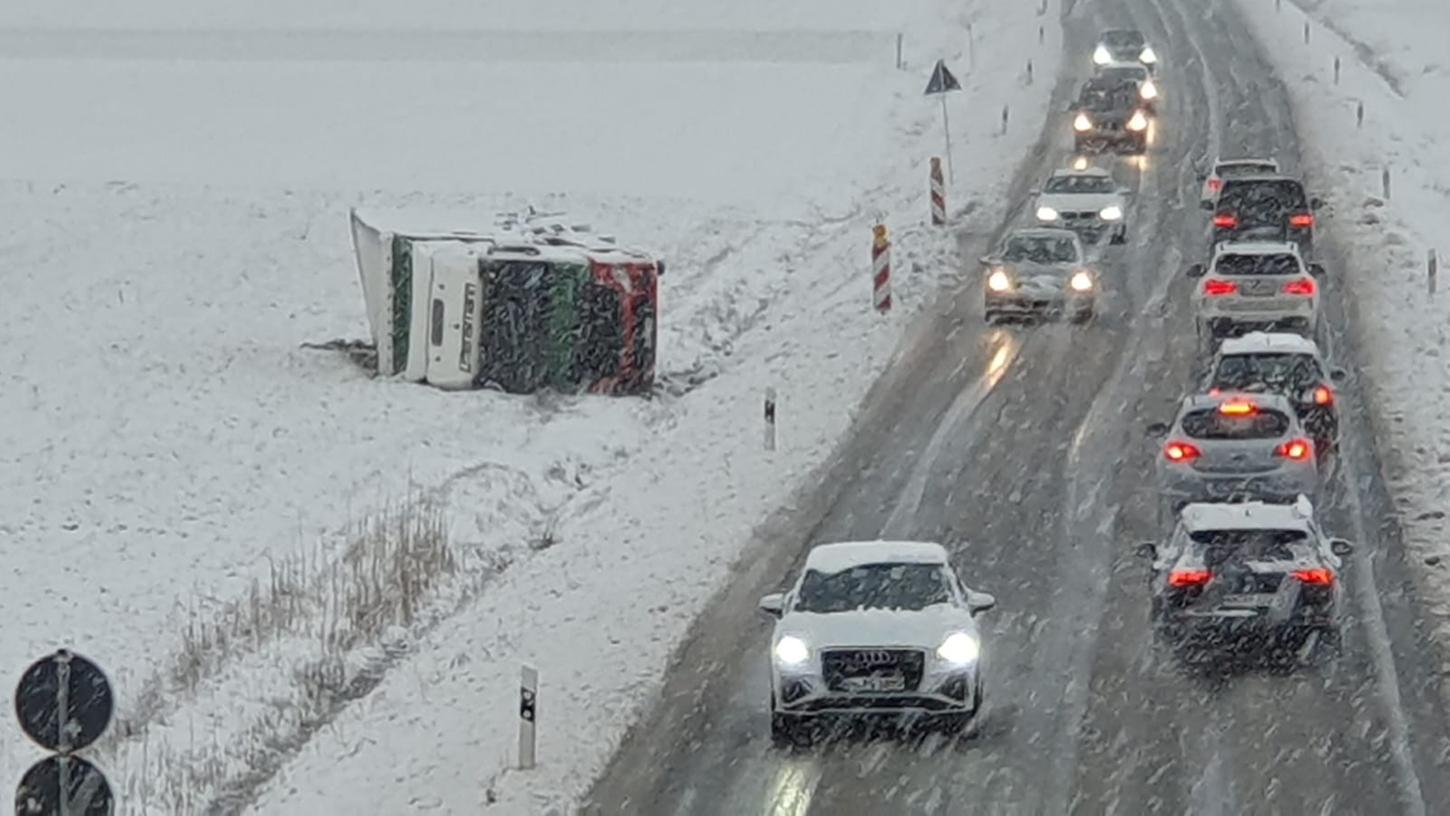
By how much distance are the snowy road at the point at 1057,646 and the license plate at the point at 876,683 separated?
1.45 feet

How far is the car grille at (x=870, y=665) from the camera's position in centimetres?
1786

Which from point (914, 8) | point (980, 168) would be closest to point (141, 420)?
point (980, 168)

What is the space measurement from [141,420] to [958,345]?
1094 centimetres

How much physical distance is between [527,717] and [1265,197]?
983 inches

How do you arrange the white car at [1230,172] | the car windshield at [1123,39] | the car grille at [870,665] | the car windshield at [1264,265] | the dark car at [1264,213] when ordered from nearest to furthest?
the car grille at [870,665] → the car windshield at [1264,265] → the dark car at [1264,213] → the white car at [1230,172] → the car windshield at [1123,39]

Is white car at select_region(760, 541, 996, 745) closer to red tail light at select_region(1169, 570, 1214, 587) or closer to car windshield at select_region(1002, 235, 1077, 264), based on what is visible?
red tail light at select_region(1169, 570, 1214, 587)

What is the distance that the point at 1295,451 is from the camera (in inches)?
946

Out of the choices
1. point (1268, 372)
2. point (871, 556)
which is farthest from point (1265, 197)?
point (871, 556)

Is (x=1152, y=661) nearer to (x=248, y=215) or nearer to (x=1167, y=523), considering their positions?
(x=1167, y=523)

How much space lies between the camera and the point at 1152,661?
66.1 feet

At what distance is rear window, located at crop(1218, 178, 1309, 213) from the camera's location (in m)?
39.5

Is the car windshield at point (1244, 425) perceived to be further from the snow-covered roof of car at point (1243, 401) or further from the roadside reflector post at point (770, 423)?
the roadside reflector post at point (770, 423)

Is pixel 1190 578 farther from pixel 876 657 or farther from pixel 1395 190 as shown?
pixel 1395 190

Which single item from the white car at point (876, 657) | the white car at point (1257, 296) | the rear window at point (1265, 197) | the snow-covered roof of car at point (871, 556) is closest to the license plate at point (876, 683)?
the white car at point (876, 657)
